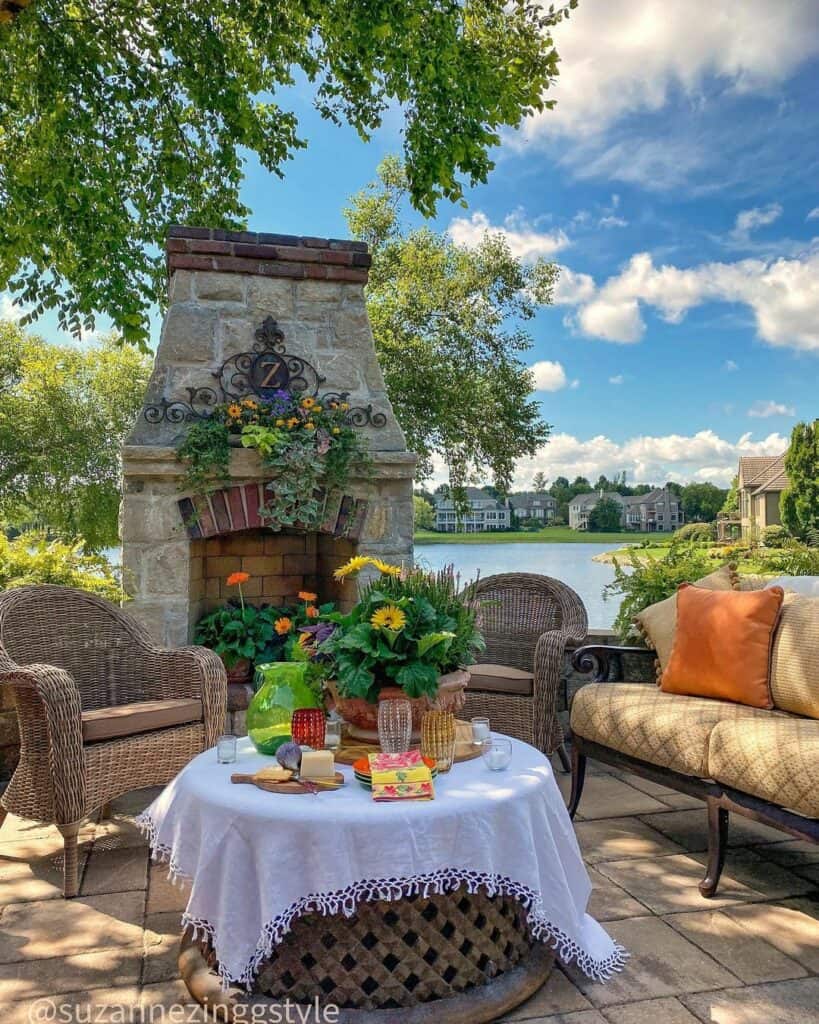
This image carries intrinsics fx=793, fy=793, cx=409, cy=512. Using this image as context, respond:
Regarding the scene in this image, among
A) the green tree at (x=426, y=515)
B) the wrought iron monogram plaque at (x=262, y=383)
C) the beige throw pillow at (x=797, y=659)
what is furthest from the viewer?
the green tree at (x=426, y=515)

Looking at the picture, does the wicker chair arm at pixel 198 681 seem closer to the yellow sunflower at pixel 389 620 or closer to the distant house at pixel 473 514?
the yellow sunflower at pixel 389 620

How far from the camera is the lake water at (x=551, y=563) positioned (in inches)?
112

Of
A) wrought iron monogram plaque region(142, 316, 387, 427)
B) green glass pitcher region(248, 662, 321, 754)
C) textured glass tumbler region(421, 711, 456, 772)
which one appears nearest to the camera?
textured glass tumbler region(421, 711, 456, 772)

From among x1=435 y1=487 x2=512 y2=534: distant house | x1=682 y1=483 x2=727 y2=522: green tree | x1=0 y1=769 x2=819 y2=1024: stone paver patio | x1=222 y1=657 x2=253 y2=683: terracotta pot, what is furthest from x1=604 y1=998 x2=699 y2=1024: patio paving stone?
x1=682 y1=483 x2=727 y2=522: green tree

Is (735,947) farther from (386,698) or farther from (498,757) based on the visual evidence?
(386,698)

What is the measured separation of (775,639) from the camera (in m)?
2.74

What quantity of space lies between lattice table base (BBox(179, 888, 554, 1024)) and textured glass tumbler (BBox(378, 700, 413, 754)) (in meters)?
0.34

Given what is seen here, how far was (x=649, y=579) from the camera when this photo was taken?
12.8 feet

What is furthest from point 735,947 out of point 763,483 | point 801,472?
point 763,483

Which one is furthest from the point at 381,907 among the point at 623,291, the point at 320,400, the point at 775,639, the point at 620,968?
the point at 623,291

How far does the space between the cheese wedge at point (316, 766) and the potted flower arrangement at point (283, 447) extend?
2.19 metres

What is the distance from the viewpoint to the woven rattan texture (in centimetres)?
166

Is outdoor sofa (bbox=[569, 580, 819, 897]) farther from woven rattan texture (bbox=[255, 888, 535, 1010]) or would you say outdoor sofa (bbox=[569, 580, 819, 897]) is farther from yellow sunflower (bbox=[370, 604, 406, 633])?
yellow sunflower (bbox=[370, 604, 406, 633])

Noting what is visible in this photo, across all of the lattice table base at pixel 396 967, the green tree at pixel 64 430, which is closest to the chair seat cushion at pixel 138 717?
the lattice table base at pixel 396 967
